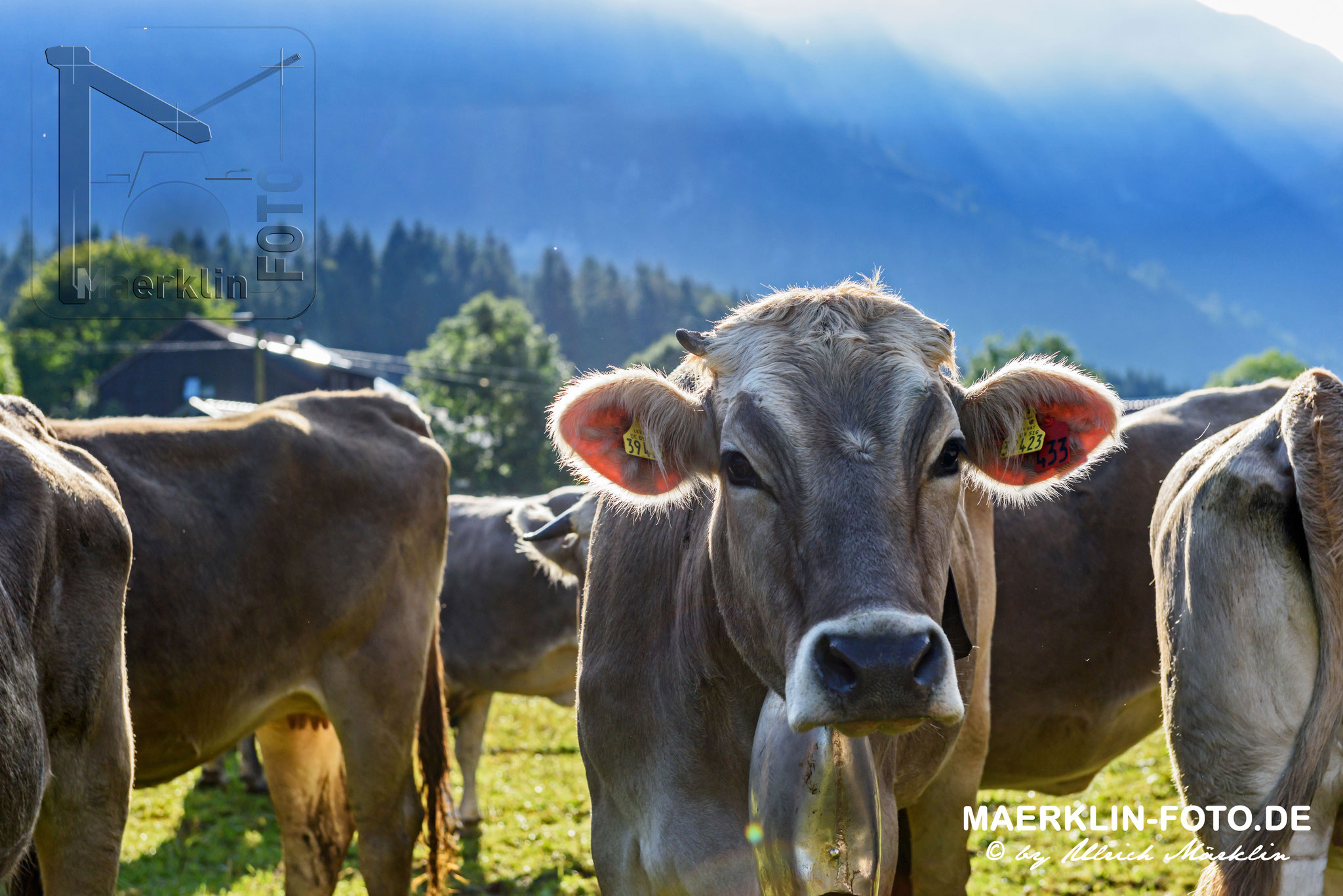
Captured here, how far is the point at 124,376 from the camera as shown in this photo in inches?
2424

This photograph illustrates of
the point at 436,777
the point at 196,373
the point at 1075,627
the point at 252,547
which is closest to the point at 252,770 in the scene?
the point at 436,777

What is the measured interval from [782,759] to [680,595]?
25.3 inches

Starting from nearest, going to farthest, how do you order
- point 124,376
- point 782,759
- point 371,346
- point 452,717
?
point 782,759 → point 452,717 → point 124,376 → point 371,346

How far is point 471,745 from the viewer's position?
959 centimetres

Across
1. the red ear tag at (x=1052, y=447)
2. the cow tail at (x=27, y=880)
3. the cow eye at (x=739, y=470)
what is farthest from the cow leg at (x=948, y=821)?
the cow tail at (x=27, y=880)

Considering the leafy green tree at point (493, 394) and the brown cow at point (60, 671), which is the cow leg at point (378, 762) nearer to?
the brown cow at point (60, 671)

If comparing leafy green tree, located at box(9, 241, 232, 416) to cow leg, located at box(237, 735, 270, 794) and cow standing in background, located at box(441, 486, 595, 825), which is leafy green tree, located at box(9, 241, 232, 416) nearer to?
cow standing in background, located at box(441, 486, 595, 825)

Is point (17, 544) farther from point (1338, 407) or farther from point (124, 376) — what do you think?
point (124, 376)

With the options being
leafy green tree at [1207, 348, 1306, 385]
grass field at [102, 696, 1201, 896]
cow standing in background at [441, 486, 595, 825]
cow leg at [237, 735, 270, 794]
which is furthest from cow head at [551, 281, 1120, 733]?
leafy green tree at [1207, 348, 1306, 385]

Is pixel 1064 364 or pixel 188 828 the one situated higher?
pixel 1064 364

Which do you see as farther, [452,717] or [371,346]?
[371,346]

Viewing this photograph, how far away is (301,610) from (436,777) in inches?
50.5

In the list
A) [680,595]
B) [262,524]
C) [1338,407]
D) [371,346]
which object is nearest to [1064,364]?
[1338,407]

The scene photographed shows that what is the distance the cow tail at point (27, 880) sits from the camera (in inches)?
125
